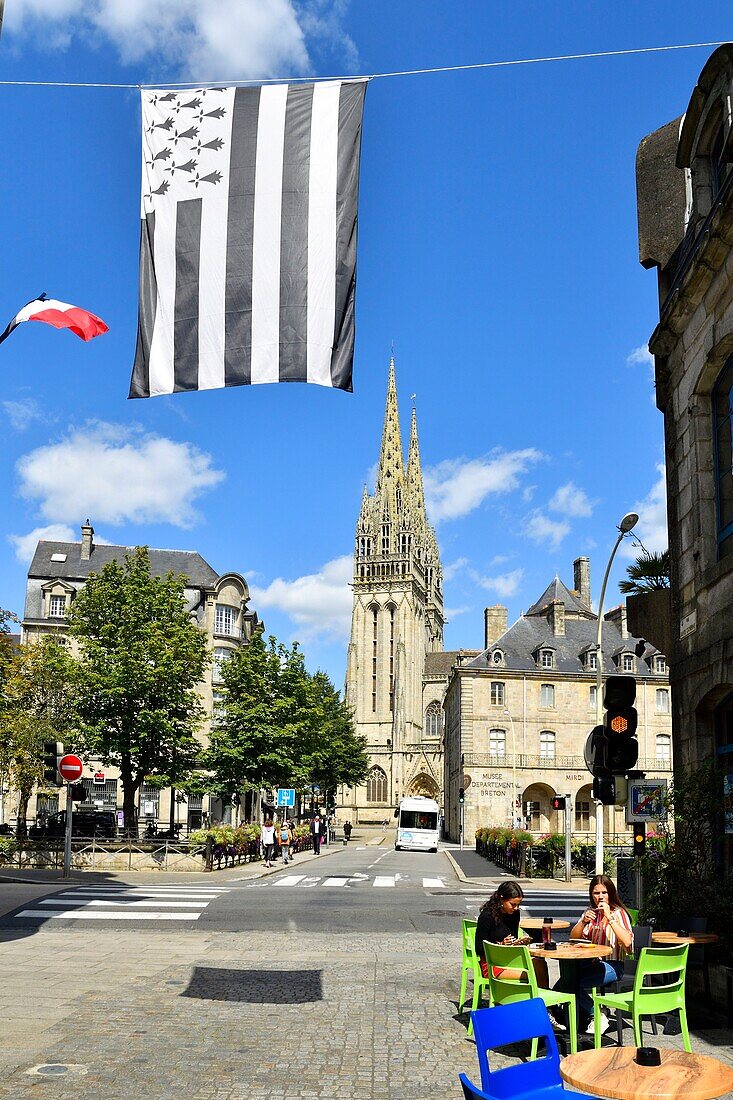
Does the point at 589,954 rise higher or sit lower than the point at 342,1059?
higher

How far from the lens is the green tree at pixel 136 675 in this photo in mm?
39594

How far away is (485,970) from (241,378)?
6099mm

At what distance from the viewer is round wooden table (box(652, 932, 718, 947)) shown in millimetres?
10109

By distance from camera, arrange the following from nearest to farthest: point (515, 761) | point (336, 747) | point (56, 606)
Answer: point (56, 606) → point (515, 761) → point (336, 747)

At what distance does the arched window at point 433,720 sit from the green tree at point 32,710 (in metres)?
100

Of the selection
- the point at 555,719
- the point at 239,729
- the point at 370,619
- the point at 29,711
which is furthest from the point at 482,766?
the point at 370,619

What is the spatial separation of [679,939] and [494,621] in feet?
226

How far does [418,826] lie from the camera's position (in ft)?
182

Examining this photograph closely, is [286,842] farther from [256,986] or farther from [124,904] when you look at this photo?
[256,986]

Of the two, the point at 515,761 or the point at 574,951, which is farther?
the point at 515,761

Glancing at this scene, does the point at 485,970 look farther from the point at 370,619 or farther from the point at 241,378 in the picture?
the point at 370,619

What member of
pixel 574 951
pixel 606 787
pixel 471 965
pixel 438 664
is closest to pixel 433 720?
pixel 438 664

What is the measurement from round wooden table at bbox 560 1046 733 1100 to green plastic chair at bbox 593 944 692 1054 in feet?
8.58

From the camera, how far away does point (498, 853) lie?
3844 cm
